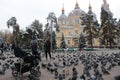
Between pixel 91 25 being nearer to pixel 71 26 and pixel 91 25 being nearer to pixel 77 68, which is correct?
pixel 71 26

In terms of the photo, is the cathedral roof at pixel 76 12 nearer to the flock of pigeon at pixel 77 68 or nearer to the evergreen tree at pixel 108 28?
the evergreen tree at pixel 108 28

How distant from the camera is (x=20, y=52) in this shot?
9633 millimetres

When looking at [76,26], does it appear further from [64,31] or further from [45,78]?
[45,78]

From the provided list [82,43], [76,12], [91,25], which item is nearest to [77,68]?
[82,43]

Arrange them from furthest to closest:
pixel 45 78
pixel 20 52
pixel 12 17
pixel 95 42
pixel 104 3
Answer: pixel 104 3 < pixel 95 42 < pixel 12 17 < pixel 45 78 < pixel 20 52

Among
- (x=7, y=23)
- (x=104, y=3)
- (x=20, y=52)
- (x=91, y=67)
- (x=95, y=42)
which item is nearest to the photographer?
(x=20, y=52)

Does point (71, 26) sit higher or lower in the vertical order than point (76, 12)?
lower

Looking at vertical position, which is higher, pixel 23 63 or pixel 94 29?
pixel 94 29

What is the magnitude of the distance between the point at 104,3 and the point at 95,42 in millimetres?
17758

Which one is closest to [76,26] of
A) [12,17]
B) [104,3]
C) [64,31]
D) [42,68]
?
[64,31]

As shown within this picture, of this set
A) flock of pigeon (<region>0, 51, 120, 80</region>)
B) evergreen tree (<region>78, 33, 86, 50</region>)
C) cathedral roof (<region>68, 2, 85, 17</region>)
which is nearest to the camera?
flock of pigeon (<region>0, 51, 120, 80</region>)

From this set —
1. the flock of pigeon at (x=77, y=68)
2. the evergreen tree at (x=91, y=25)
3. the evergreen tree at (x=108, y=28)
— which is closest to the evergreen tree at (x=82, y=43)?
the evergreen tree at (x=91, y=25)

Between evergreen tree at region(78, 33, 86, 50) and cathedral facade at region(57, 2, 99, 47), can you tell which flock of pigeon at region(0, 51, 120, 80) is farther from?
cathedral facade at region(57, 2, 99, 47)

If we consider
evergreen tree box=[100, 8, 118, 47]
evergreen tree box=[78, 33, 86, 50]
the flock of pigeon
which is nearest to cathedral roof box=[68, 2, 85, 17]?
evergreen tree box=[78, 33, 86, 50]
